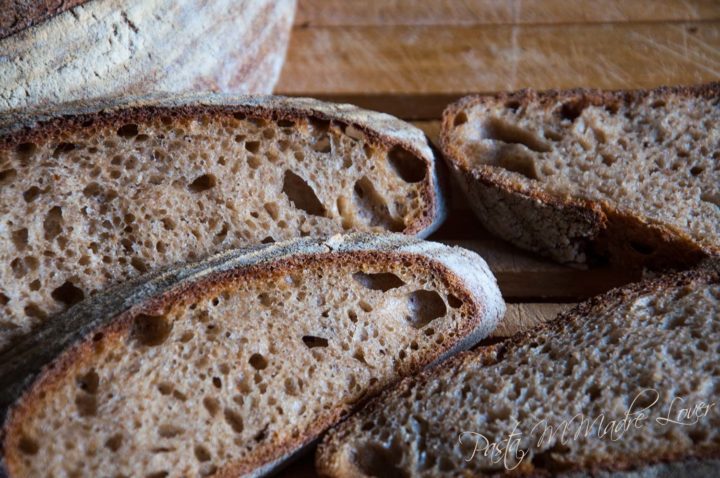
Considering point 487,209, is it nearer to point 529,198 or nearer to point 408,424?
point 529,198

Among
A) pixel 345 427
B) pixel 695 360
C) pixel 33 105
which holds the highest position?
pixel 33 105

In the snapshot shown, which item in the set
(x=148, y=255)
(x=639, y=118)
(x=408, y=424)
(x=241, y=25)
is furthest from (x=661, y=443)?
(x=241, y=25)

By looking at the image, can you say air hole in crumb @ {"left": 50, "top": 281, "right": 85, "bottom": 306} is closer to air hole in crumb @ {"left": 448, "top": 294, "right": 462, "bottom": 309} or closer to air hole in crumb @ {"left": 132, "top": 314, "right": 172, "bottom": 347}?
air hole in crumb @ {"left": 132, "top": 314, "right": 172, "bottom": 347}

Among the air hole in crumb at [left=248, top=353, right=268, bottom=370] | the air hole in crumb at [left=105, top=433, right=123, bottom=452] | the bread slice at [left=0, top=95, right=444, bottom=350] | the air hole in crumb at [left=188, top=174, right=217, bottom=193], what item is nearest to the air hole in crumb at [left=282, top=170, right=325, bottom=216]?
the bread slice at [left=0, top=95, right=444, bottom=350]

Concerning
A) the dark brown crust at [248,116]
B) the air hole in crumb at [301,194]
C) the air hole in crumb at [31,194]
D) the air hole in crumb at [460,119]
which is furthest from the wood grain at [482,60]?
the air hole in crumb at [31,194]

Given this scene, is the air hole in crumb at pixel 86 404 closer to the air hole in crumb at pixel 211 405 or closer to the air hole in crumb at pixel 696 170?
the air hole in crumb at pixel 211 405

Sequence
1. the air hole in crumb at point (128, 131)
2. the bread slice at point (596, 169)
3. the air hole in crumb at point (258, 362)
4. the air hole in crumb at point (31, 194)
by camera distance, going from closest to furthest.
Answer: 1. the air hole in crumb at point (258, 362)
2. the air hole in crumb at point (31, 194)
3. the air hole in crumb at point (128, 131)
4. the bread slice at point (596, 169)

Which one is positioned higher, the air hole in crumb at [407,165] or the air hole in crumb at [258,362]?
the air hole in crumb at [407,165]
